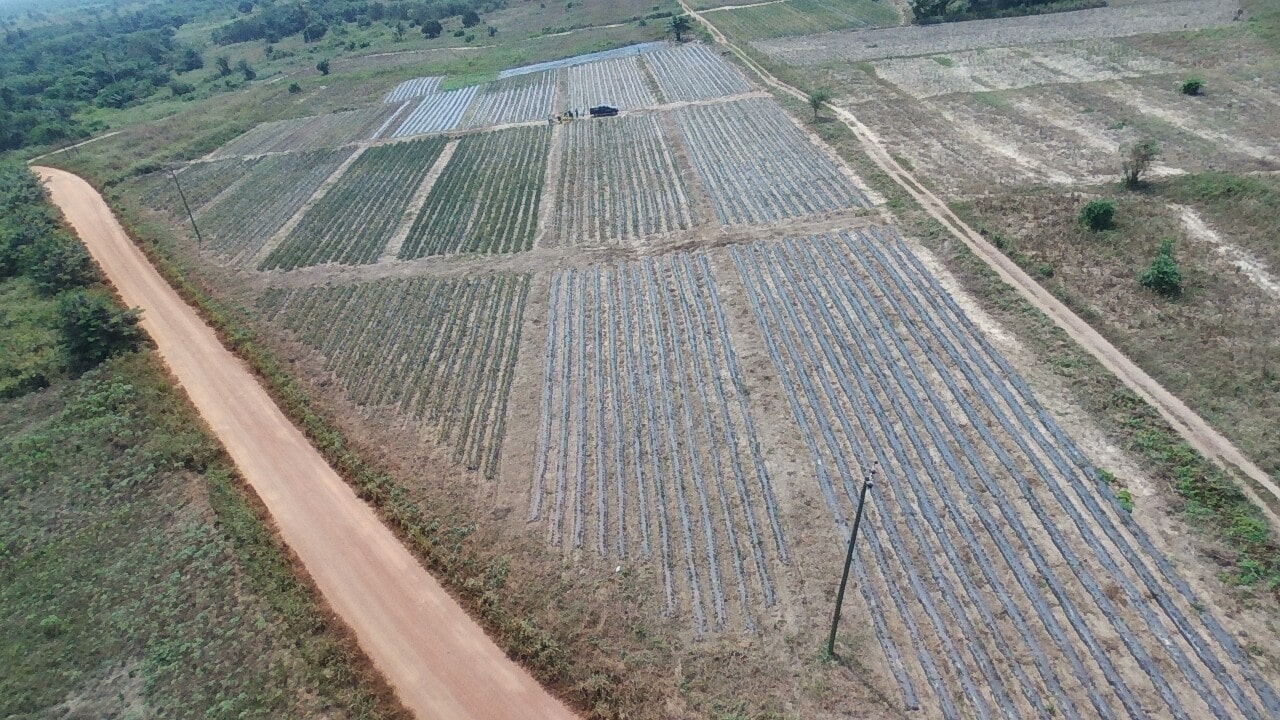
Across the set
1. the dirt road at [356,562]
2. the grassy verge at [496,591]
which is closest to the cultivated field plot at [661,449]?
the grassy verge at [496,591]

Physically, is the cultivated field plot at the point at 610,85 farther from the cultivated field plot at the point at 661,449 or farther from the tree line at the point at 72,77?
the tree line at the point at 72,77

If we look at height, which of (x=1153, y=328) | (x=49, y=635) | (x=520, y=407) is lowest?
(x=49, y=635)

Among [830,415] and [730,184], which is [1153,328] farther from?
[730,184]

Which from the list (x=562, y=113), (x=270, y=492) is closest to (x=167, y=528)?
(x=270, y=492)

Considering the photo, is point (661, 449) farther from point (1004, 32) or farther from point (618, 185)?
point (1004, 32)

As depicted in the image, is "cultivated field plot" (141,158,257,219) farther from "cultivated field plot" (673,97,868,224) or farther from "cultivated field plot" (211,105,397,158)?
"cultivated field plot" (673,97,868,224)

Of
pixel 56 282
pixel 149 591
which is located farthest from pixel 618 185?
pixel 149 591

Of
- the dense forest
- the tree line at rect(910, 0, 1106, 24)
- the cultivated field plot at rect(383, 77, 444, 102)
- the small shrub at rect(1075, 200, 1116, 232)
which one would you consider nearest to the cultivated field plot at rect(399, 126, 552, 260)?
the cultivated field plot at rect(383, 77, 444, 102)
